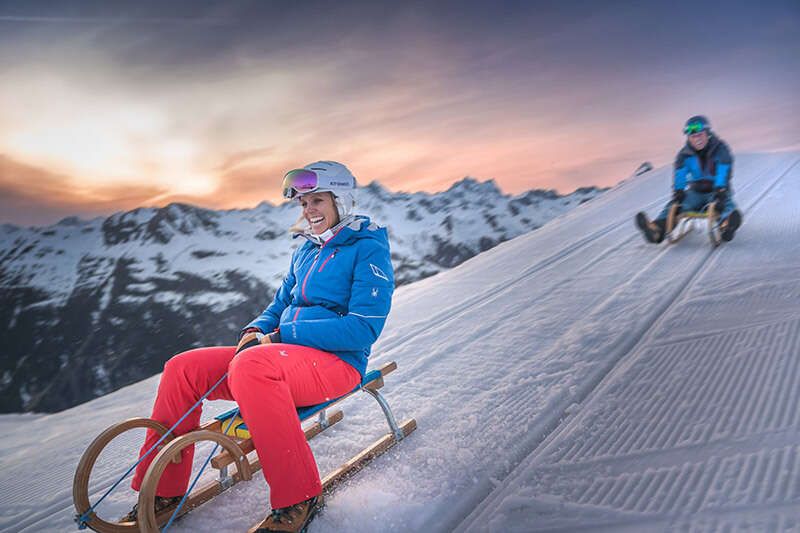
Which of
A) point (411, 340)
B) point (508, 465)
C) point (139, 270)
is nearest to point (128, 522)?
point (508, 465)

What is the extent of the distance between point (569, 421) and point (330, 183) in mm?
1838

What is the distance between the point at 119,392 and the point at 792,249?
7.20 metres

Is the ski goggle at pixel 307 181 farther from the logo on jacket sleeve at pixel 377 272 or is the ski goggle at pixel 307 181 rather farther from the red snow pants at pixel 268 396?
the red snow pants at pixel 268 396

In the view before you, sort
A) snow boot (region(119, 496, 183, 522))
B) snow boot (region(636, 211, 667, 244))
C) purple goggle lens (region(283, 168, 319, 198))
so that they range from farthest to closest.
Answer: snow boot (region(636, 211, 667, 244)) < purple goggle lens (region(283, 168, 319, 198)) < snow boot (region(119, 496, 183, 522))

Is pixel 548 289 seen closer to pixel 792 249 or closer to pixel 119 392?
pixel 792 249

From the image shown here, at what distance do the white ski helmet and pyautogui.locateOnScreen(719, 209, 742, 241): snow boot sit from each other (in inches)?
207

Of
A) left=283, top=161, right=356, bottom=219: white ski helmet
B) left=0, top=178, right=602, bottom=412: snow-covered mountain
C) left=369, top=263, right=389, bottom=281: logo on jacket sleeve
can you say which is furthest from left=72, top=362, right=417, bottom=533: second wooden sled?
left=0, top=178, right=602, bottom=412: snow-covered mountain

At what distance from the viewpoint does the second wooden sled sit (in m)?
1.73

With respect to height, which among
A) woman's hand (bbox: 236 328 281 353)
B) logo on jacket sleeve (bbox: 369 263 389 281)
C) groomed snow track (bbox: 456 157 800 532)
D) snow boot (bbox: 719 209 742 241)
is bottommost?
groomed snow track (bbox: 456 157 800 532)

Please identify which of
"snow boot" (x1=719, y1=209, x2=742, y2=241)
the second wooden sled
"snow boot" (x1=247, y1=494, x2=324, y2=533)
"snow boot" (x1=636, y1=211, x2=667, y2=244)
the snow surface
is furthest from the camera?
"snow boot" (x1=636, y1=211, x2=667, y2=244)

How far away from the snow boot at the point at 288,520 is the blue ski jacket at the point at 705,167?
6.59 metres

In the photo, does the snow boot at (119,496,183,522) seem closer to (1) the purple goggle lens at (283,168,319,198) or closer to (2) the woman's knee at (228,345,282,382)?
(2) the woman's knee at (228,345,282,382)

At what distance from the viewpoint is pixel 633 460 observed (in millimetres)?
2174

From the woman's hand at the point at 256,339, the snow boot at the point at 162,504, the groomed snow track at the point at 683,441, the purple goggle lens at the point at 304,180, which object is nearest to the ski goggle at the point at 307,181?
the purple goggle lens at the point at 304,180
